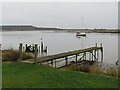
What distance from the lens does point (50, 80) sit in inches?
298

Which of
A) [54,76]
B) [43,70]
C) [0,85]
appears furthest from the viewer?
[43,70]

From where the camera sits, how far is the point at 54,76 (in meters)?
8.25

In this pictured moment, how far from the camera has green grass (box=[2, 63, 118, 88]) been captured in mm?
6914

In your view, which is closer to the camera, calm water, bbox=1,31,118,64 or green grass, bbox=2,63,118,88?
green grass, bbox=2,63,118,88

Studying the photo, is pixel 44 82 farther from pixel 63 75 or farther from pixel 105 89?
pixel 105 89

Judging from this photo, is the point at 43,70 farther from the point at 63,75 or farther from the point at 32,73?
the point at 63,75

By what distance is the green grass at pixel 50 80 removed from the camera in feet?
22.7

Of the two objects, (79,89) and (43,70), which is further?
(43,70)

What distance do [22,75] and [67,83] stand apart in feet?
7.28

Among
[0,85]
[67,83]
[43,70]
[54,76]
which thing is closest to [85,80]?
[67,83]

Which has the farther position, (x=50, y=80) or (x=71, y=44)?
(x=71, y=44)

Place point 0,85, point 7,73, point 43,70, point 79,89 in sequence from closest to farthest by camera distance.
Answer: point 79,89 → point 0,85 → point 7,73 → point 43,70

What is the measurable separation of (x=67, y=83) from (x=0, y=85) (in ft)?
7.76

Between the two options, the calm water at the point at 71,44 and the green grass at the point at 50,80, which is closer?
the green grass at the point at 50,80
